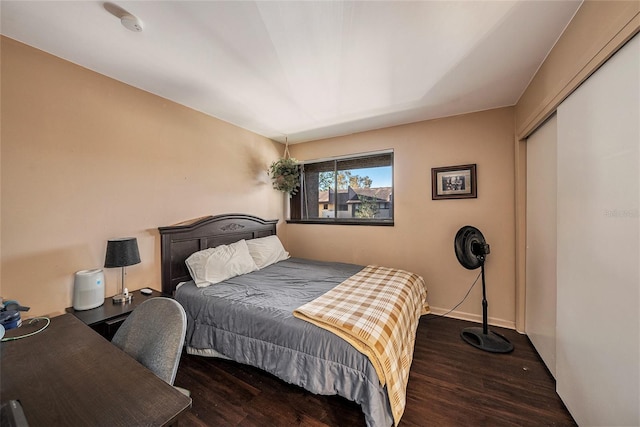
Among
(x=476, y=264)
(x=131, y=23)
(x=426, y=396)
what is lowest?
(x=426, y=396)

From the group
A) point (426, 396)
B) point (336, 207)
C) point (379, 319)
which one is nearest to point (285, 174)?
point (336, 207)

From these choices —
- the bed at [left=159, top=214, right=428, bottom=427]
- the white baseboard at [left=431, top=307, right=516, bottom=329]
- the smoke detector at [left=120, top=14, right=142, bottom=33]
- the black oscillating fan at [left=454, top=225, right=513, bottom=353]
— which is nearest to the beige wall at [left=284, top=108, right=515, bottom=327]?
the white baseboard at [left=431, top=307, right=516, bottom=329]

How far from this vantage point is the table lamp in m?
1.90

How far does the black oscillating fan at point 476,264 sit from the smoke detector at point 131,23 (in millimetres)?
3169

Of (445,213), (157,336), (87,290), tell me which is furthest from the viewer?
(445,213)

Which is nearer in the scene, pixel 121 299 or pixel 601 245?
pixel 601 245

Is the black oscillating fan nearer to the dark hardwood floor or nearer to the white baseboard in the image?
the dark hardwood floor

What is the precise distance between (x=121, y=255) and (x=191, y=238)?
→ 753mm

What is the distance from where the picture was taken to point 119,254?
192cm

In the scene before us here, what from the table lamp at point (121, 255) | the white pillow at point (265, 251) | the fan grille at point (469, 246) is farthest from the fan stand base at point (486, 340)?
the table lamp at point (121, 255)

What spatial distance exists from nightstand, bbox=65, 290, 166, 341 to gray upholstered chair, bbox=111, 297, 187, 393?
27.1 inches

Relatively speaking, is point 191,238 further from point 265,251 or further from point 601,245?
point 601,245

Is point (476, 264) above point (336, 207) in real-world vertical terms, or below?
below

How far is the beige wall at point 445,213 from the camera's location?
2.68 meters
